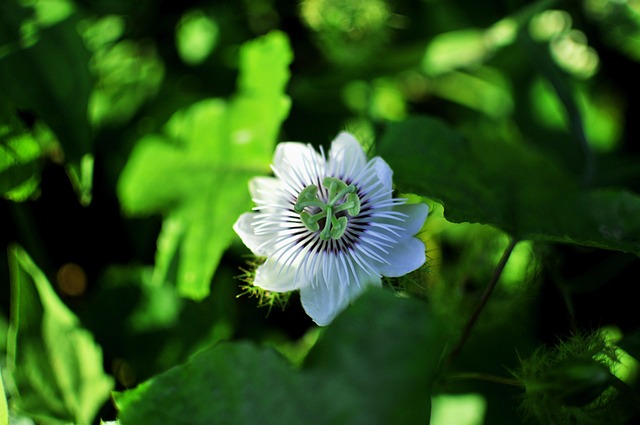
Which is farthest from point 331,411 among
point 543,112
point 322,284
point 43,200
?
point 543,112

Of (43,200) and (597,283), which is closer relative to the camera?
(597,283)

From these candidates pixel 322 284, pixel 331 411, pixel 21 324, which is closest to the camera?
pixel 331 411

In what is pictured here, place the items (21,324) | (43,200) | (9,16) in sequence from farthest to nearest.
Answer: (43,200)
(9,16)
(21,324)

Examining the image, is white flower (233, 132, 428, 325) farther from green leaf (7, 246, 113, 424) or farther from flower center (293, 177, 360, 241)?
green leaf (7, 246, 113, 424)

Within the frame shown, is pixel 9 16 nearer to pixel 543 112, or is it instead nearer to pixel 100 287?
pixel 100 287

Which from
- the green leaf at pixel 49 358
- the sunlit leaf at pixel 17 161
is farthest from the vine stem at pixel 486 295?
the sunlit leaf at pixel 17 161

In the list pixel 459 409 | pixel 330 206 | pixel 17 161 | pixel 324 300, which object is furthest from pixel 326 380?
pixel 17 161

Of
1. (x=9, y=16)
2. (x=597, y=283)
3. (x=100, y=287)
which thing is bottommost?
(x=597, y=283)
